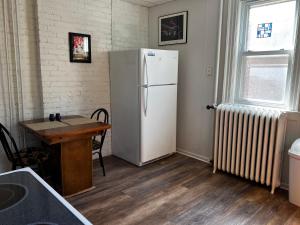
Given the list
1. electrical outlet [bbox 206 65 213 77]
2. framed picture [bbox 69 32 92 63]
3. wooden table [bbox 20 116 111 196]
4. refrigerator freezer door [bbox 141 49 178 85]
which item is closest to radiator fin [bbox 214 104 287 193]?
electrical outlet [bbox 206 65 213 77]

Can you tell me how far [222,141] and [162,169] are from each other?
0.90 m

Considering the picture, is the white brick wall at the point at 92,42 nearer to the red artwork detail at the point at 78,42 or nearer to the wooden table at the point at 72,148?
the red artwork detail at the point at 78,42

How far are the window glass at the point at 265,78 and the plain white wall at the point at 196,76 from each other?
1.48ft

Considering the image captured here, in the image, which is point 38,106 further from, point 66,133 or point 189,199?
point 189,199

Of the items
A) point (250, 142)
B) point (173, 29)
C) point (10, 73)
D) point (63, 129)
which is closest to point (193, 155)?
point (250, 142)

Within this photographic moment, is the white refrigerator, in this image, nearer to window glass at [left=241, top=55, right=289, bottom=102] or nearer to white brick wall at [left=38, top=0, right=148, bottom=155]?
white brick wall at [left=38, top=0, right=148, bottom=155]

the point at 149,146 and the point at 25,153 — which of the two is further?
the point at 149,146

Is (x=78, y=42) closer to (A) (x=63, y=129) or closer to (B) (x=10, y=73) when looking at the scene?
(B) (x=10, y=73)

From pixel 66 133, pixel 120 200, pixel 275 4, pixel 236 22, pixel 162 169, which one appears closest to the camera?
pixel 66 133

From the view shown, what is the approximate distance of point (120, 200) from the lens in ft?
8.24

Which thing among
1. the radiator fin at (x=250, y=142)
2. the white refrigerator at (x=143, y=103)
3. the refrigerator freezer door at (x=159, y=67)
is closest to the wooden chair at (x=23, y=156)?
the white refrigerator at (x=143, y=103)

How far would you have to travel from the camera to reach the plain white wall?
10.8 ft

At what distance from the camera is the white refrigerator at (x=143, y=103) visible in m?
3.20

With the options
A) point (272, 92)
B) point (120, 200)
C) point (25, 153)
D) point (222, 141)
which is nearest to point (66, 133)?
point (25, 153)
